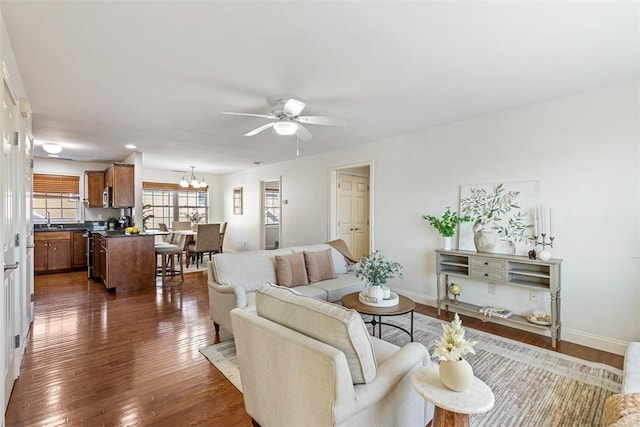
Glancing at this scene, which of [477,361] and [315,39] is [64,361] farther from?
[477,361]

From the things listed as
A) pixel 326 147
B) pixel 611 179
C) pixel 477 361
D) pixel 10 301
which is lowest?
pixel 477 361

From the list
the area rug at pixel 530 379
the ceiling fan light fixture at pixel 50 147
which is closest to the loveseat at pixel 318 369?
the area rug at pixel 530 379

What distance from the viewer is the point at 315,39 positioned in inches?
81.4

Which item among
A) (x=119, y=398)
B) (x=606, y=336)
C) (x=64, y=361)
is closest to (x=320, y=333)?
(x=119, y=398)

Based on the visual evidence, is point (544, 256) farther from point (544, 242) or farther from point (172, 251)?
point (172, 251)

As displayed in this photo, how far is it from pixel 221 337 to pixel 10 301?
5.49ft

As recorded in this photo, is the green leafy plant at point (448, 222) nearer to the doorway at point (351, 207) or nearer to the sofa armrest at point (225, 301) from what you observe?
the doorway at point (351, 207)

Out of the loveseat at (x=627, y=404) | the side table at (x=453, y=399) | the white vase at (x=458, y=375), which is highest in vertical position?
the white vase at (x=458, y=375)

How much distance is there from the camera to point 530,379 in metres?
2.39

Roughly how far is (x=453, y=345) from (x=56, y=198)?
8.41 m

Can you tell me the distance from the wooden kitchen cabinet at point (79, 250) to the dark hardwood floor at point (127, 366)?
7.72 ft

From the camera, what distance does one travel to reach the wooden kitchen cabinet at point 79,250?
6398 mm

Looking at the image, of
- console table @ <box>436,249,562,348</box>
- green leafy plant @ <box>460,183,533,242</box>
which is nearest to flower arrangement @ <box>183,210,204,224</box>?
console table @ <box>436,249,562,348</box>

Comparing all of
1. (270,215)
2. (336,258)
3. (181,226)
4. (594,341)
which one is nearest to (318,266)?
(336,258)
